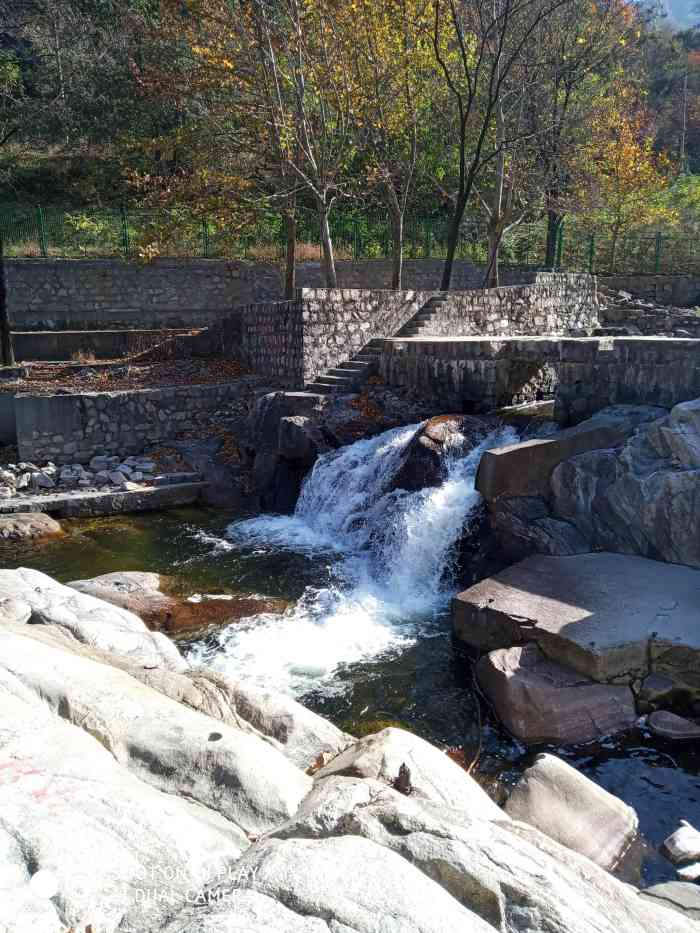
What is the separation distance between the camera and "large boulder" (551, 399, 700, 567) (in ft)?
21.1

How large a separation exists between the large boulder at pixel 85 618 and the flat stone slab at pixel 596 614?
8.47 feet

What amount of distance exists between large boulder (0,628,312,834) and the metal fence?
538 inches

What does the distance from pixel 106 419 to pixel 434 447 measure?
609 centimetres

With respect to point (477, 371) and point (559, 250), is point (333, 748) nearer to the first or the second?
point (477, 371)

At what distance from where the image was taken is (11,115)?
69.8 ft

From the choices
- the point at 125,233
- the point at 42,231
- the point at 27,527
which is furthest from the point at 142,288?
the point at 27,527

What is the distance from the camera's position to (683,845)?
398 cm

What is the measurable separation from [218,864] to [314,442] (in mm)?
8219

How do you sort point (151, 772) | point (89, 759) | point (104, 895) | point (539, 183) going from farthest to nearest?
point (539, 183), point (151, 772), point (89, 759), point (104, 895)

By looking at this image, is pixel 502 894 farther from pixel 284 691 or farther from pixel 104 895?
pixel 284 691

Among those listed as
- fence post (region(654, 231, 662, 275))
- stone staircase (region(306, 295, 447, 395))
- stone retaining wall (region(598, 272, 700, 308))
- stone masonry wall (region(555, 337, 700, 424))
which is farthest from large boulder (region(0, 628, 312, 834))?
fence post (region(654, 231, 662, 275))

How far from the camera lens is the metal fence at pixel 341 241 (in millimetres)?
18312

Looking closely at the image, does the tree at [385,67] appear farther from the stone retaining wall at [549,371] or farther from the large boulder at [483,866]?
the large boulder at [483,866]

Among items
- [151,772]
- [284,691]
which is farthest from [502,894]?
[284,691]
